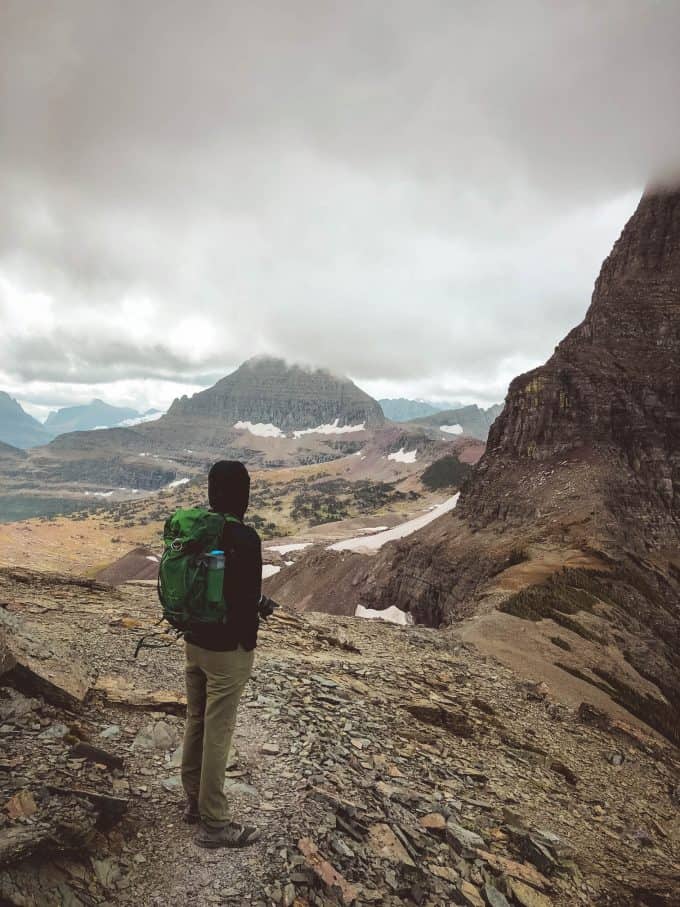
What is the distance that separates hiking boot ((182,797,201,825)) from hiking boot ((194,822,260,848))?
0.17 meters

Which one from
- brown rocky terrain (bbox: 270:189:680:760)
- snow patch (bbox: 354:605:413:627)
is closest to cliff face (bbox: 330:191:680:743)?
brown rocky terrain (bbox: 270:189:680:760)

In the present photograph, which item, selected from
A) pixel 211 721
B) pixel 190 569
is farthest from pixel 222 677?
pixel 190 569

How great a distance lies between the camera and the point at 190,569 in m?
5.64

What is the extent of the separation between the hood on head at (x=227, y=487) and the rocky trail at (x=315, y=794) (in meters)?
3.36

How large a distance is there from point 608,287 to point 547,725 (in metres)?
91.9

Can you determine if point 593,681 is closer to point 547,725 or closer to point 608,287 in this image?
point 547,725

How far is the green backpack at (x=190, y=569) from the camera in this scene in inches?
220

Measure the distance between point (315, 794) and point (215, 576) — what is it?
361cm

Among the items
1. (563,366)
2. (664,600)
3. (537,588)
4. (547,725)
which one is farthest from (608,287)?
(547,725)

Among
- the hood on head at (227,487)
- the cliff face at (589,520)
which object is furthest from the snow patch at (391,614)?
the hood on head at (227,487)

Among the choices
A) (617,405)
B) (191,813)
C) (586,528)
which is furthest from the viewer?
(617,405)

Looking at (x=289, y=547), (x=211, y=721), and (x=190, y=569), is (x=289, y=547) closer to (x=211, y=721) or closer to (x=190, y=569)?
(x=211, y=721)

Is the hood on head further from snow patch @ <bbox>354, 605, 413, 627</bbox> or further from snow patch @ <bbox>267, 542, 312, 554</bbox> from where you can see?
snow patch @ <bbox>267, 542, 312, 554</bbox>

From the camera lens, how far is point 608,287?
289 ft
